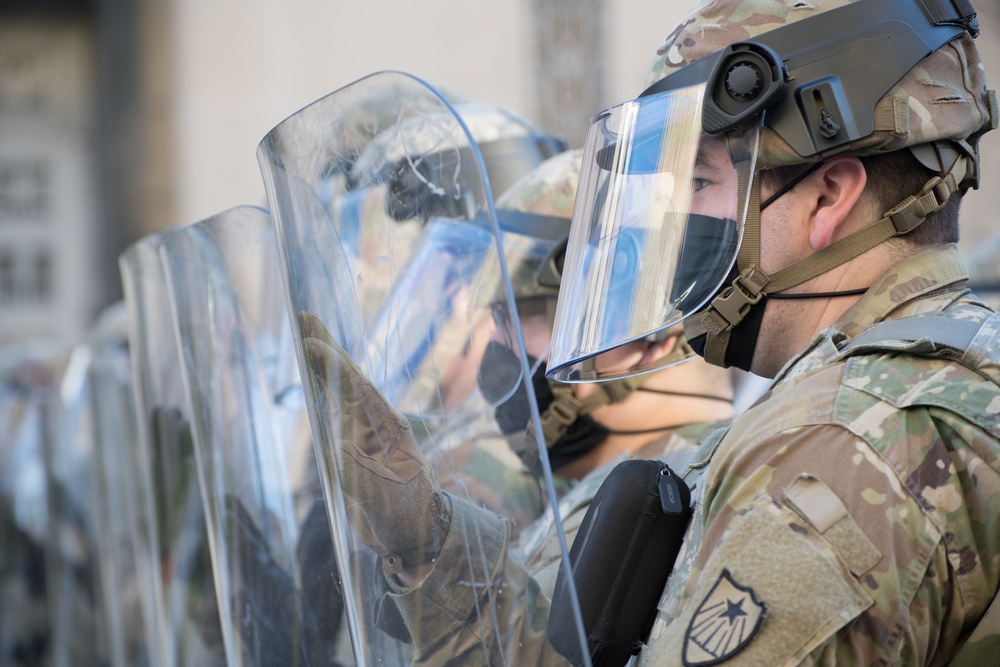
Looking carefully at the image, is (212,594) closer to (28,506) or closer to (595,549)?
(595,549)

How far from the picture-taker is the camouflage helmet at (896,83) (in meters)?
1.31

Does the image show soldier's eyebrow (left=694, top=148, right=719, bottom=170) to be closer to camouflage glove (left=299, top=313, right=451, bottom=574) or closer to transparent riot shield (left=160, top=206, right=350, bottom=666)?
camouflage glove (left=299, top=313, right=451, bottom=574)

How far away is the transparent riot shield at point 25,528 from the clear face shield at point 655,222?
128 inches

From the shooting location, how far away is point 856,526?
3.47 feet

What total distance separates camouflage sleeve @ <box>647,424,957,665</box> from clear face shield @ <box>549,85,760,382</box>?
0.30m

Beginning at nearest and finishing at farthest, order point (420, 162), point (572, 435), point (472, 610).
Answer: point (472, 610), point (420, 162), point (572, 435)

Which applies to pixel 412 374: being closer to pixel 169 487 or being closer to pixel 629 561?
pixel 629 561

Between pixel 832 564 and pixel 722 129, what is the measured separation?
50 cm

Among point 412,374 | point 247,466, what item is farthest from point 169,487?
point 412,374

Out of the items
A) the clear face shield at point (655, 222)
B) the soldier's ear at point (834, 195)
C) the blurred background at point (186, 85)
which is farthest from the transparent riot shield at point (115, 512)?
the blurred background at point (186, 85)

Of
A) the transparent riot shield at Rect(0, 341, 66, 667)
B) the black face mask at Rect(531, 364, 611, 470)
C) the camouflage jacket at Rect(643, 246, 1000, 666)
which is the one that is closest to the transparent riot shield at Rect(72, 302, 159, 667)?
the transparent riot shield at Rect(0, 341, 66, 667)

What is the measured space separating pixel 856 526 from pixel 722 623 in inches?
5.5

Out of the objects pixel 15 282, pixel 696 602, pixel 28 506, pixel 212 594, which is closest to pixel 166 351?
pixel 212 594

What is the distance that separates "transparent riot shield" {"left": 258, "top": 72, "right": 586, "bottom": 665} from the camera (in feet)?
3.96
